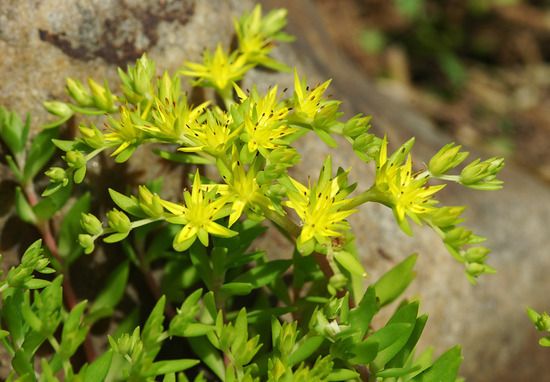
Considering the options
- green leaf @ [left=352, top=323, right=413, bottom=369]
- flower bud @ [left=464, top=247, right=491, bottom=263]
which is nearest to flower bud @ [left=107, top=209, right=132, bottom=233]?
green leaf @ [left=352, top=323, right=413, bottom=369]

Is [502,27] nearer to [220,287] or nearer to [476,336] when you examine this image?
[476,336]

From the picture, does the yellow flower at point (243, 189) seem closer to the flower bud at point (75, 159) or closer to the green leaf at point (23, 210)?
the flower bud at point (75, 159)

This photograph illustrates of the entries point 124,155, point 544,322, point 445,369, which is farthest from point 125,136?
point 544,322

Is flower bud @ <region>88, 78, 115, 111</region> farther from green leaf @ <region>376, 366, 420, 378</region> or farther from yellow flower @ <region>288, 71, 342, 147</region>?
green leaf @ <region>376, 366, 420, 378</region>

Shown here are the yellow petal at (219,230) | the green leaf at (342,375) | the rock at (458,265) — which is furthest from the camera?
the rock at (458,265)

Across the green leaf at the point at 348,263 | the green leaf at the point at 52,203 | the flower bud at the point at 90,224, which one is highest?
the green leaf at the point at 348,263

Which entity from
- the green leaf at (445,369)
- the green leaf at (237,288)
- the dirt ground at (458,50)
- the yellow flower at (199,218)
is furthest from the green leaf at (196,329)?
the dirt ground at (458,50)
